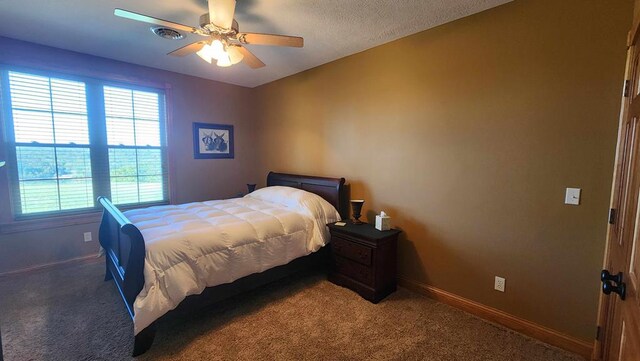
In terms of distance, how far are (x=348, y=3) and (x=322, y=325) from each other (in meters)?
2.54

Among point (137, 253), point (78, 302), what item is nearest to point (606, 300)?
point (137, 253)

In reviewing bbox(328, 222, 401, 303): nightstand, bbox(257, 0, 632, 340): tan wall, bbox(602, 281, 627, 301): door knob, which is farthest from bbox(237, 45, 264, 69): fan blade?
bbox(602, 281, 627, 301): door knob

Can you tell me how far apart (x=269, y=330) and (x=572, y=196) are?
7.85 feet

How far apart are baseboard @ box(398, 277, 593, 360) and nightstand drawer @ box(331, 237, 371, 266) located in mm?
585

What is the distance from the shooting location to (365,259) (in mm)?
2604

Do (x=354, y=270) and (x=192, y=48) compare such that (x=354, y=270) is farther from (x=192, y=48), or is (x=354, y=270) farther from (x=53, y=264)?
(x=53, y=264)

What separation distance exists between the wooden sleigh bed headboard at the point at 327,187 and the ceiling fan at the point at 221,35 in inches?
63.3

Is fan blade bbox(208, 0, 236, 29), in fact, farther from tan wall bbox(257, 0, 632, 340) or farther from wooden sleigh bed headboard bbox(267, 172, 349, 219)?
wooden sleigh bed headboard bbox(267, 172, 349, 219)

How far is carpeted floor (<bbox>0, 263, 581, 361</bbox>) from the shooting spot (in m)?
1.89

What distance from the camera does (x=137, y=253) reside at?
183 centimetres

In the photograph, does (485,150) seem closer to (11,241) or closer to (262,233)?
(262,233)

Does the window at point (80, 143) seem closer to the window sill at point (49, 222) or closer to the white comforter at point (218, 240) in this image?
the window sill at point (49, 222)

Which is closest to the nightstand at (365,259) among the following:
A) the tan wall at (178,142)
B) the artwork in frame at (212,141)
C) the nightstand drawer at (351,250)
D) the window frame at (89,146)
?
the nightstand drawer at (351,250)

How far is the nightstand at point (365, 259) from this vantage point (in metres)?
2.56
